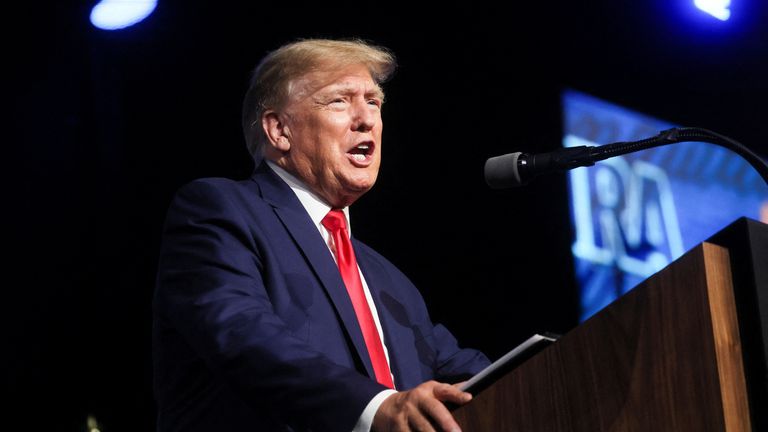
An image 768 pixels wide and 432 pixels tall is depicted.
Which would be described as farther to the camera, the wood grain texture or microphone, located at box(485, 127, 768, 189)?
microphone, located at box(485, 127, 768, 189)

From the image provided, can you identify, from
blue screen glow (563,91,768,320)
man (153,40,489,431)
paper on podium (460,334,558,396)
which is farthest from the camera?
Result: blue screen glow (563,91,768,320)

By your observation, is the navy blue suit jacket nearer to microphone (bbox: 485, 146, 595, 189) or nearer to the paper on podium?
the paper on podium

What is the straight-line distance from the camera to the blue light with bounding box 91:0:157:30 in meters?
3.21

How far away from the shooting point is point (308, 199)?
2.32 m

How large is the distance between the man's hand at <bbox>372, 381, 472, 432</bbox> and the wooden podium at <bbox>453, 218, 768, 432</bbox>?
101 mm

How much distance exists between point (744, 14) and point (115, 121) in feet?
8.31

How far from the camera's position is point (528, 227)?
3875 mm

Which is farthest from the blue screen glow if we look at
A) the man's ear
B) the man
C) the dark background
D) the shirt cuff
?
the shirt cuff

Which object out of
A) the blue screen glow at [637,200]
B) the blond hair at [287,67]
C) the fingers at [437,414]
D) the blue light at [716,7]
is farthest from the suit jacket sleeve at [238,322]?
the blue light at [716,7]

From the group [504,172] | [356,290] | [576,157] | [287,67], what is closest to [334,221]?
[356,290]

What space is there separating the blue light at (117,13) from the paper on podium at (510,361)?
7.43 ft

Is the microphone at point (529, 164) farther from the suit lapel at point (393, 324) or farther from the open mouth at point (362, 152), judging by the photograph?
the open mouth at point (362, 152)

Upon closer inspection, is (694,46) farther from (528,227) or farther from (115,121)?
(115,121)

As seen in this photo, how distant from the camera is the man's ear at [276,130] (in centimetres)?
241
